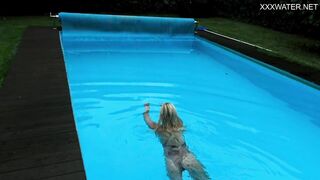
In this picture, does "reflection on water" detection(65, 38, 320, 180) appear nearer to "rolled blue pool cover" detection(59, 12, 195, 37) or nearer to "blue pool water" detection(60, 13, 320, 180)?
"blue pool water" detection(60, 13, 320, 180)

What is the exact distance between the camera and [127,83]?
8023 millimetres

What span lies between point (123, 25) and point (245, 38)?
153 inches

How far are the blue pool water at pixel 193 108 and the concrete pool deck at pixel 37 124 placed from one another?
27.8 inches

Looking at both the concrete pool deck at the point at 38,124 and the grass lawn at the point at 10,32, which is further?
the grass lawn at the point at 10,32

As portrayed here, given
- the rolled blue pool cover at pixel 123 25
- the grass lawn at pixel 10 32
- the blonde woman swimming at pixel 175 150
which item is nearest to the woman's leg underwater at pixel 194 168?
the blonde woman swimming at pixel 175 150

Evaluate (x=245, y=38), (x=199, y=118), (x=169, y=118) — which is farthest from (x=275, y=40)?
(x=169, y=118)

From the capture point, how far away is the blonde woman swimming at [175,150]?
374cm

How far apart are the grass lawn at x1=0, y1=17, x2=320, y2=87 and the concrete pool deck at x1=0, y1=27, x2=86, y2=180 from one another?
1.64 feet

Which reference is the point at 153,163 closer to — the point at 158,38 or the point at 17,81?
the point at 17,81

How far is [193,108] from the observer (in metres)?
6.99

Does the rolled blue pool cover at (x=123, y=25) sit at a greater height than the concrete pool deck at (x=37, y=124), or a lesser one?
greater

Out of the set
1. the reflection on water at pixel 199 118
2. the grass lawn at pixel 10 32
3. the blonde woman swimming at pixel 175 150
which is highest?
the grass lawn at pixel 10 32

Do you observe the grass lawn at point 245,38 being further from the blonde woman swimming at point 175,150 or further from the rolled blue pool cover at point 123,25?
the blonde woman swimming at point 175,150

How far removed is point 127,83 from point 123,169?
3.38 meters
